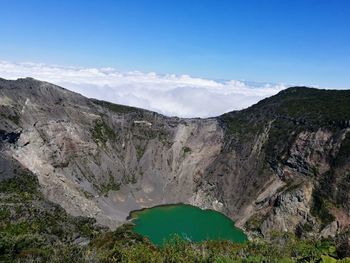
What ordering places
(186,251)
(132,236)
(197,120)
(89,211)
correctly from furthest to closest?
(197,120)
(89,211)
(132,236)
(186,251)

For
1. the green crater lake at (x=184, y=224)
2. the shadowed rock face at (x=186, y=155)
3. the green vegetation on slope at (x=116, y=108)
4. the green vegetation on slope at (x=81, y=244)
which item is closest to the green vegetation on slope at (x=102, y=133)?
the shadowed rock face at (x=186, y=155)

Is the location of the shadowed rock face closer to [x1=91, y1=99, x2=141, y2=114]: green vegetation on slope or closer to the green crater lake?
[x1=91, y1=99, x2=141, y2=114]: green vegetation on slope

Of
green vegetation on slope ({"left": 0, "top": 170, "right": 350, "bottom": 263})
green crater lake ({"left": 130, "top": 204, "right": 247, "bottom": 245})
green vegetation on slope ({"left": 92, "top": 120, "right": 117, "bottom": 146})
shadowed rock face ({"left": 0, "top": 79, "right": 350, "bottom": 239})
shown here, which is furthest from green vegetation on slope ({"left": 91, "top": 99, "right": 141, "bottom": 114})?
green vegetation on slope ({"left": 0, "top": 170, "right": 350, "bottom": 263})

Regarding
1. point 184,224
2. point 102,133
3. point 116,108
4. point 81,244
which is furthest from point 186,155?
point 81,244

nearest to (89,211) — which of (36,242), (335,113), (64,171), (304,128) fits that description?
(64,171)

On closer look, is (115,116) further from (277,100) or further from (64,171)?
(277,100)

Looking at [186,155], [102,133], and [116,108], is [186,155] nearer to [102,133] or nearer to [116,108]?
[102,133]
